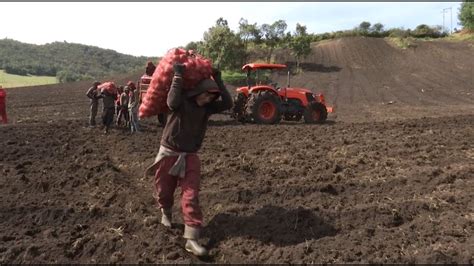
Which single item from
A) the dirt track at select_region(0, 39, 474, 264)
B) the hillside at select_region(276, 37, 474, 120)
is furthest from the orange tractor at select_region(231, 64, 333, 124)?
the hillside at select_region(276, 37, 474, 120)

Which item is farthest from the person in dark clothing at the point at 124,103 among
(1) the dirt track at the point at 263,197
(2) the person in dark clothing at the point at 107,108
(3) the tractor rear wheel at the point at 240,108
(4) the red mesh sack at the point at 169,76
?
(4) the red mesh sack at the point at 169,76

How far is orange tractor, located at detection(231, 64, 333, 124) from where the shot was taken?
46.7 ft

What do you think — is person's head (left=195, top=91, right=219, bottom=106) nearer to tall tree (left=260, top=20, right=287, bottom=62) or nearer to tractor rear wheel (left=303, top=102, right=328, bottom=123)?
tractor rear wheel (left=303, top=102, right=328, bottom=123)

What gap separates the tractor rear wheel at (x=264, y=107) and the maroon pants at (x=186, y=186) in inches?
350

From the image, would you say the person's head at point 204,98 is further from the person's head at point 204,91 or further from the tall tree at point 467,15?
the tall tree at point 467,15

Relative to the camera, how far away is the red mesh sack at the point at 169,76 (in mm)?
5012

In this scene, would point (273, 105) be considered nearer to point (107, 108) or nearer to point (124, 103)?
point (124, 103)

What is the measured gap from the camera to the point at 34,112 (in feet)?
67.2

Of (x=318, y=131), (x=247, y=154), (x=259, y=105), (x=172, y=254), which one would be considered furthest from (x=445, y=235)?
(x=259, y=105)

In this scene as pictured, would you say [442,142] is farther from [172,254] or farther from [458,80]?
[458,80]

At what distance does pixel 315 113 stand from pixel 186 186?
10.4 metres

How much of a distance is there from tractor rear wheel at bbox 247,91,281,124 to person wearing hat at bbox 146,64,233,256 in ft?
29.2

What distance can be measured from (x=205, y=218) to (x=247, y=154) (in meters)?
3.59

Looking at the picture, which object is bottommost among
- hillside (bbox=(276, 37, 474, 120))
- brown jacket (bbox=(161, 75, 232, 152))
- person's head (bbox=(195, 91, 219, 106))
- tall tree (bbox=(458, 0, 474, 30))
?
hillside (bbox=(276, 37, 474, 120))
